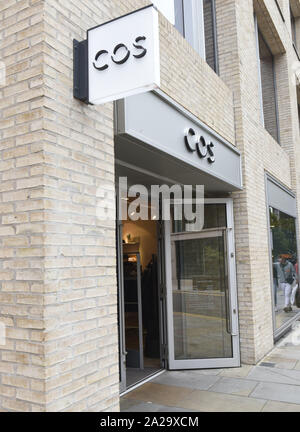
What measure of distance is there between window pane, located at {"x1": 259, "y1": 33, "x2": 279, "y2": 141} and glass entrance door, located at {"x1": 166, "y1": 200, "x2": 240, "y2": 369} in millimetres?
5111

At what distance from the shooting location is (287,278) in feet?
32.8

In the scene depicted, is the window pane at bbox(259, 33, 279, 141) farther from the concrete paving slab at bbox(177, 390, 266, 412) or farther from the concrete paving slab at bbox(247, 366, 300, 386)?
the concrete paving slab at bbox(177, 390, 266, 412)

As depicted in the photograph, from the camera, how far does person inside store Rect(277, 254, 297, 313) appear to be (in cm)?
951

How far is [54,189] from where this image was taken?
2.83 m

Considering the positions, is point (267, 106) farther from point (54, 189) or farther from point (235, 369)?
point (54, 189)

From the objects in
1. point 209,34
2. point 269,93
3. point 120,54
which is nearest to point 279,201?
point 269,93

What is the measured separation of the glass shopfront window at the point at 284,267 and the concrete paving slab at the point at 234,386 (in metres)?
2.71

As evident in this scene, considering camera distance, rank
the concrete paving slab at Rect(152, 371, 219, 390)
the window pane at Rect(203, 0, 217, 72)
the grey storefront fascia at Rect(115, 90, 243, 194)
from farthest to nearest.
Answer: the window pane at Rect(203, 0, 217, 72) < the concrete paving slab at Rect(152, 371, 219, 390) < the grey storefront fascia at Rect(115, 90, 243, 194)

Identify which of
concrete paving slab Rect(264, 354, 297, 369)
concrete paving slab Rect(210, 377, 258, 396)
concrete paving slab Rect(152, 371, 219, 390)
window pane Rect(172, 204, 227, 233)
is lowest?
concrete paving slab Rect(152, 371, 219, 390)

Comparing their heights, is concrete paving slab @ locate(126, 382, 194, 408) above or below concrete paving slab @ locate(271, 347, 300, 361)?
below

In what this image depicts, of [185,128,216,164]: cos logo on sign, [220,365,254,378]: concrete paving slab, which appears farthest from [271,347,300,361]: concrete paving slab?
[185,128,216,164]: cos logo on sign

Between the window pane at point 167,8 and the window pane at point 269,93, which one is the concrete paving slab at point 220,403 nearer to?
the window pane at point 167,8

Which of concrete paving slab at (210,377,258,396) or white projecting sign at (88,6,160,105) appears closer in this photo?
white projecting sign at (88,6,160,105)
